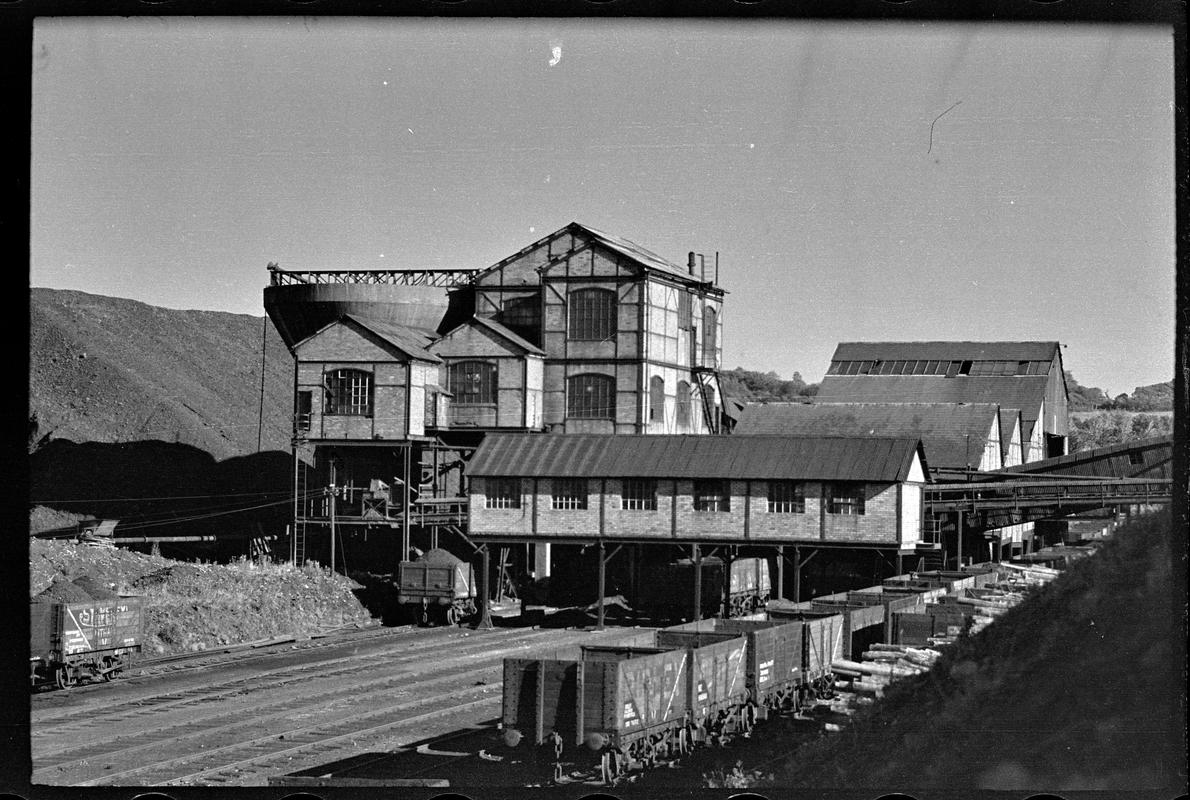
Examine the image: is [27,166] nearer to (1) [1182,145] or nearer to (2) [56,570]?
(1) [1182,145]

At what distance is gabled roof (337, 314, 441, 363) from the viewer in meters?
44.1

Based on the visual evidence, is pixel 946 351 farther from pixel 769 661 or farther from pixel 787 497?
pixel 769 661

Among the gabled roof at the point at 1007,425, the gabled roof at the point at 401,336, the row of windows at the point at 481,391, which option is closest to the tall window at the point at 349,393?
the row of windows at the point at 481,391

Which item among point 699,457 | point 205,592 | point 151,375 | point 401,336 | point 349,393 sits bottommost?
point 205,592

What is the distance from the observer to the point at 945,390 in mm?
56844

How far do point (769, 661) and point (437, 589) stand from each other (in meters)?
19.0

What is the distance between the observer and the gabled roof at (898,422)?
49.9 meters

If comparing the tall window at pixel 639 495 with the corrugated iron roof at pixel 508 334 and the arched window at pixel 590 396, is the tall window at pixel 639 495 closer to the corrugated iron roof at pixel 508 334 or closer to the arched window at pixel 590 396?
the arched window at pixel 590 396

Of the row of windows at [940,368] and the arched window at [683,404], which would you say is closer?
the arched window at [683,404]

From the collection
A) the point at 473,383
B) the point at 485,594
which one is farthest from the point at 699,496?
the point at 473,383

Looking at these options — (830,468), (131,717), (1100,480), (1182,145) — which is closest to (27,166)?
(1182,145)

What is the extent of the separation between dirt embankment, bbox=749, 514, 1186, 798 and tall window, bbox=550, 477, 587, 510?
827 inches

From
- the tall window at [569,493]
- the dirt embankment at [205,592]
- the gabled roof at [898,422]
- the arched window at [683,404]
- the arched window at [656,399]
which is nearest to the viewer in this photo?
the dirt embankment at [205,592]

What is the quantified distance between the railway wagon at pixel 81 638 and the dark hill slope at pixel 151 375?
2830 cm
